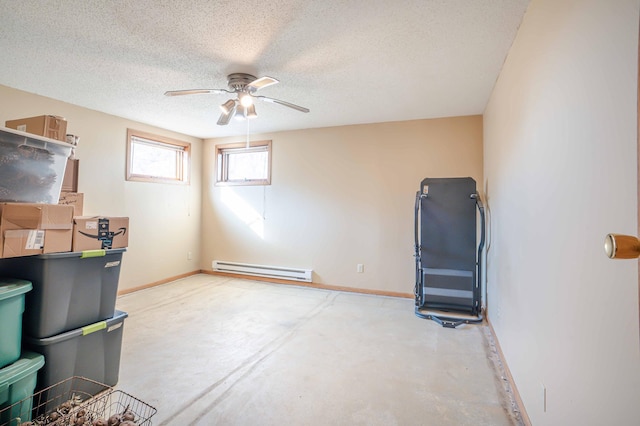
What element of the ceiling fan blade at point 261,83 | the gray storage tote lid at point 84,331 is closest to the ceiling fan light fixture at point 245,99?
the ceiling fan blade at point 261,83

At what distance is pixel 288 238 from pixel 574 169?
3964mm

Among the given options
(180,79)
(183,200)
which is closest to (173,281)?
(183,200)

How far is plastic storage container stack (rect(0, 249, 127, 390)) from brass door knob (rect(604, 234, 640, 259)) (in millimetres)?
2272

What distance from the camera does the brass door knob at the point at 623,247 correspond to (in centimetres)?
49

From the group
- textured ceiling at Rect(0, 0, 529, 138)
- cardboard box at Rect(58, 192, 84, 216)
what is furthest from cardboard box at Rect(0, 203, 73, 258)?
textured ceiling at Rect(0, 0, 529, 138)

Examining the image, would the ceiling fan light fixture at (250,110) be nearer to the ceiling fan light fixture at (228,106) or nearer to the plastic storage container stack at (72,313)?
the ceiling fan light fixture at (228,106)

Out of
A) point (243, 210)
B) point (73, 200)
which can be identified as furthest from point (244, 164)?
point (73, 200)

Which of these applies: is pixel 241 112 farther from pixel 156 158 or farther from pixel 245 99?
pixel 156 158

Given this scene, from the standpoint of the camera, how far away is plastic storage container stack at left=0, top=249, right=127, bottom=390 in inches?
64.9

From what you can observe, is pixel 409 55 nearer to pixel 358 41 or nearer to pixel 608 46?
pixel 358 41

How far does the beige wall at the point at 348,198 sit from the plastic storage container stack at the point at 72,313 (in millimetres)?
2877

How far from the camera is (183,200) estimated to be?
5.04 metres

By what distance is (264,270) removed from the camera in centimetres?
486

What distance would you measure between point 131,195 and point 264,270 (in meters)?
2.19
